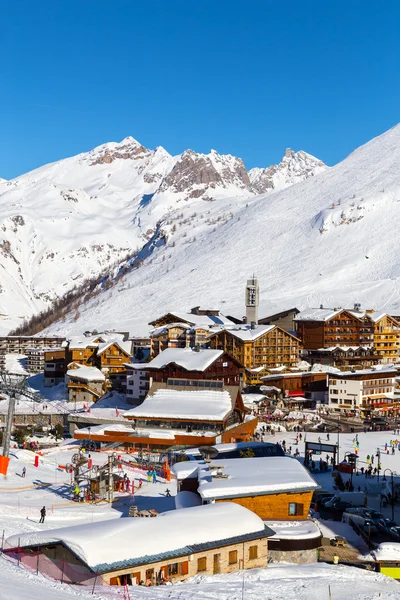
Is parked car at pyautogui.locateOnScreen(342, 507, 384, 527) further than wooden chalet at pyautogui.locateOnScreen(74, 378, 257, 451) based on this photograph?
No

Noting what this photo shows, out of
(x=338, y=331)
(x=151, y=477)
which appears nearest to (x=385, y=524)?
(x=151, y=477)

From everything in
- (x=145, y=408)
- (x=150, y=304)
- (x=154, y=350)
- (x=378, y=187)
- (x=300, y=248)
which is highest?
(x=378, y=187)

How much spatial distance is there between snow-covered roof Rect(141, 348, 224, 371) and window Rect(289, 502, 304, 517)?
38100 mm

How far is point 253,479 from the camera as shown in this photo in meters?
25.7

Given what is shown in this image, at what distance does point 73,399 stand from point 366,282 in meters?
84.1

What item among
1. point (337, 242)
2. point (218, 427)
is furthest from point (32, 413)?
point (337, 242)

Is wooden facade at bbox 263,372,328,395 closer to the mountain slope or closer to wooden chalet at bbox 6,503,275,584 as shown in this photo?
the mountain slope

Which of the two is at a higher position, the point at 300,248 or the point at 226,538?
the point at 300,248

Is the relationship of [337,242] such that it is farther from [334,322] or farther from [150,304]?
[334,322]

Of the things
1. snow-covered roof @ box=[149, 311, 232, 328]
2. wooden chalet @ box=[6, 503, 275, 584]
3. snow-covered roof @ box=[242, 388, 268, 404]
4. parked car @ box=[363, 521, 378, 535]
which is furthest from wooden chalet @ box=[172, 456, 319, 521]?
snow-covered roof @ box=[149, 311, 232, 328]

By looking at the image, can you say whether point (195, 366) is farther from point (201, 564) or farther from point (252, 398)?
point (201, 564)

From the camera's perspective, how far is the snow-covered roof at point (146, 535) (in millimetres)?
18484

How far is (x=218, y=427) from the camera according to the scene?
2077 inches

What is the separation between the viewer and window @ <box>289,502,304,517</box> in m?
25.3
